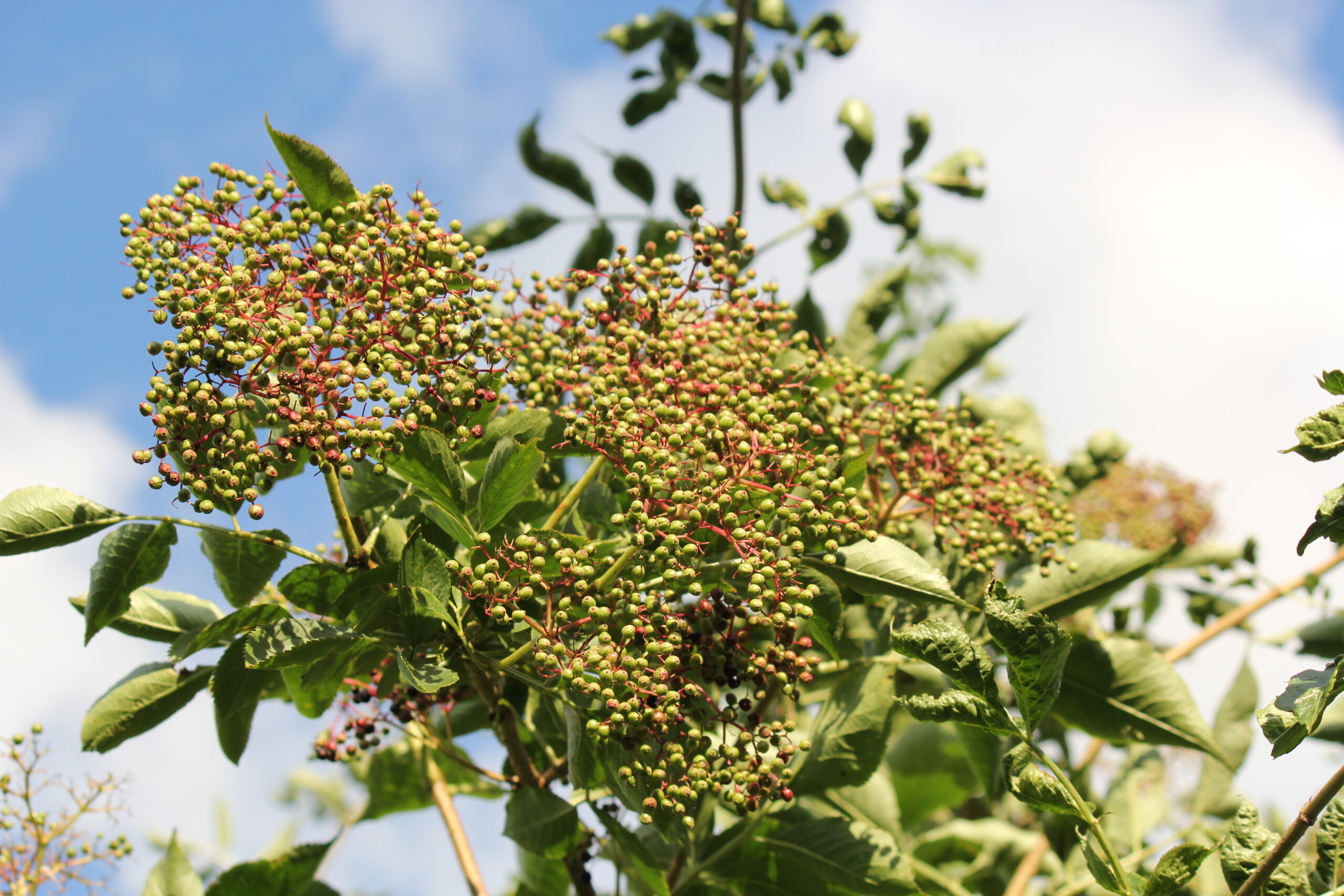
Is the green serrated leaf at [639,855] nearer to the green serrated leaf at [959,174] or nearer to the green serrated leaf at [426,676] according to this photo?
A: the green serrated leaf at [426,676]

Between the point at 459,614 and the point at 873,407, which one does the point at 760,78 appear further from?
the point at 459,614

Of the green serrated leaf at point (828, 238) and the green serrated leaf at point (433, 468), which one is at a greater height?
the green serrated leaf at point (828, 238)

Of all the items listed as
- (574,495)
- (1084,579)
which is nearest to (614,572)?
(574,495)

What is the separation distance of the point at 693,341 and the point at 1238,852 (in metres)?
1.33

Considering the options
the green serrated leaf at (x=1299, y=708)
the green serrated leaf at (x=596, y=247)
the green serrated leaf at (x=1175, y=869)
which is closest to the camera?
the green serrated leaf at (x=1299, y=708)

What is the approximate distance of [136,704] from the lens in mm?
2322

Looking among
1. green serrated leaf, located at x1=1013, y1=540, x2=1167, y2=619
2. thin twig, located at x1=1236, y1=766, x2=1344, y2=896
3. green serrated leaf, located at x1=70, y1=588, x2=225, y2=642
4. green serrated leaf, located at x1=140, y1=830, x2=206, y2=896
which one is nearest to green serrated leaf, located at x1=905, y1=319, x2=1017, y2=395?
green serrated leaf, located at x1=1013, y1=540, x2=1167, y2=619

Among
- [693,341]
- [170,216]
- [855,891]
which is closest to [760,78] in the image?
[693,341]

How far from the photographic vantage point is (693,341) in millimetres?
2104

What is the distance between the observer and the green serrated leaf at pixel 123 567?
6.77 feet

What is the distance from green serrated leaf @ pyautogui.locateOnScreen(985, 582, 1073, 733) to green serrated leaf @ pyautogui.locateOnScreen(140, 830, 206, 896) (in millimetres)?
2261

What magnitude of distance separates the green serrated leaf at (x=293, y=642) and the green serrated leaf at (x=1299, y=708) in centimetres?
150

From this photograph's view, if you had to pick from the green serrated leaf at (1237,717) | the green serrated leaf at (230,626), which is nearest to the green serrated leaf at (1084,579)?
the green serrated leaf at (1237,717)

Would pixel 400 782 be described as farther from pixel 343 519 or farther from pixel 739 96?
pixel 739 96
